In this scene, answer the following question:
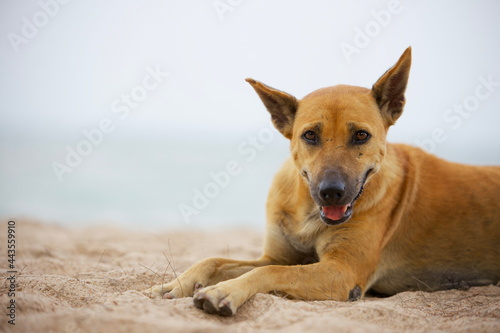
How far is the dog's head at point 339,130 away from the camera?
356 centimetres

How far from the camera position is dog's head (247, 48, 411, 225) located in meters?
3.56

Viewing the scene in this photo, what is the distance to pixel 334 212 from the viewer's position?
12.0 ft

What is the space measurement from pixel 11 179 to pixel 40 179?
4.33 feet

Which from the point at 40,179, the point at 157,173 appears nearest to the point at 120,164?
the point at 157,173

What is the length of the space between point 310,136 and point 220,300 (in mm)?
1633

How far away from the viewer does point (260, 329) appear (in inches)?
103

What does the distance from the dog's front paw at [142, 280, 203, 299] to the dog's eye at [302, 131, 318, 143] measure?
1.57 metres

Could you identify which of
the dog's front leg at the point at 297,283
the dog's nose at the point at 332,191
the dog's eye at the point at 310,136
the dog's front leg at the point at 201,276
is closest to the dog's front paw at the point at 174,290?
the dog's front leg at the point at 201,276

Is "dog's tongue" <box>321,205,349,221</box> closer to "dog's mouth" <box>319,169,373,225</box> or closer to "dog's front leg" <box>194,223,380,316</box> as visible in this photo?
"dog's mouth" <box>319,169,373,225</box>

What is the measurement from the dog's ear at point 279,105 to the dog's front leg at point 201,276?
4.42ft

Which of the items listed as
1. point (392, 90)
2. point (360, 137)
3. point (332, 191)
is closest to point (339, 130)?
point (360, 137)

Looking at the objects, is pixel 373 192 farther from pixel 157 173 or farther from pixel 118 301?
pixel 157 173

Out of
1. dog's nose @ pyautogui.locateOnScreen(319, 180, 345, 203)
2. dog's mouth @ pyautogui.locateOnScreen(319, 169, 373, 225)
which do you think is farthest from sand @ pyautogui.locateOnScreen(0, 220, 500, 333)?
dog's nose @ pyautogui.locateOnScreen(319, 180, 345, 203)

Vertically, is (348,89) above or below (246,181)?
above
